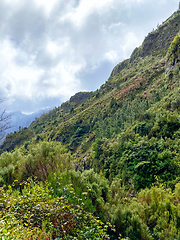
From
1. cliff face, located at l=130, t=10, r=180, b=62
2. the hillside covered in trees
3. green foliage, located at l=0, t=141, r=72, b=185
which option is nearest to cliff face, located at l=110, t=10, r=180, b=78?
cliff face, located at l=130, t=10, r=180, b=62

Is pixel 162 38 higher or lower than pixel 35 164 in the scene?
higher

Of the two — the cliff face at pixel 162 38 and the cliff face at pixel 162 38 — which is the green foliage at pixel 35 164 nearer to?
the cliff face at pixel 162 38

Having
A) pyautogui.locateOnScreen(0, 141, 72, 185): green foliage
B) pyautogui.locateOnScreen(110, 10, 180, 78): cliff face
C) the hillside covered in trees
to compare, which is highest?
pyautogui.locateOnScreen(110, 10, 180, 78): cliff face

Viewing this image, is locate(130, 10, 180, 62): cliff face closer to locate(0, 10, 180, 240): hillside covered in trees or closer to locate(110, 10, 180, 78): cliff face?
locate(110, 10, 180, 78): cliff face

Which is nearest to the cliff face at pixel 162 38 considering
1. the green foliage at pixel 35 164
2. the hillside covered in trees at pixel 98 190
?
the hillside covered in trees at pixel 98 190

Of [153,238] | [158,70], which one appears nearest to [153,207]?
[153,238]

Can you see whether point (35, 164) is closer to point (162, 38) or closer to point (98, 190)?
point (98, 190)

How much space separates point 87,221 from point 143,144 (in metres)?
9.75

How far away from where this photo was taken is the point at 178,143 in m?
9.59

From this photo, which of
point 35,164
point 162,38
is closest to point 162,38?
point 162,38

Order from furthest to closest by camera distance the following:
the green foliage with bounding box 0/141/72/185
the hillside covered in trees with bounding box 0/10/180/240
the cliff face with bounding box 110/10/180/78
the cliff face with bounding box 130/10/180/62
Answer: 1. the cliff face with bounding box 130/10/180/62
2. the cliff face with bounding box 110/10/180/78
3. the green foliage with bounding box 0/141/72/185
4. the hillside covered in trees with bounding box 0/10/180/240

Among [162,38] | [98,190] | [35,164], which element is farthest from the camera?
[162,38]

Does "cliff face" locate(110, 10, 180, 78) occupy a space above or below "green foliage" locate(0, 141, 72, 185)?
above

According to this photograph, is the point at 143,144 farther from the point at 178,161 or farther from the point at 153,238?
the point at 153,238
